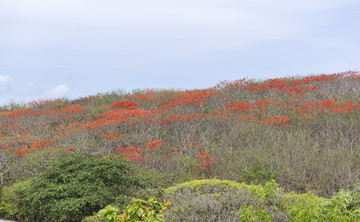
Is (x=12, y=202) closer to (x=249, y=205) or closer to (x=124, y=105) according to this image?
(x=249, y=205)

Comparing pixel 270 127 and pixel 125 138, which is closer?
pixel 270 127

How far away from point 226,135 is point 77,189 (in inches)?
221

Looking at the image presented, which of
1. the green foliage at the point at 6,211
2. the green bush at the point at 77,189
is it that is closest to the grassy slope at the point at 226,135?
the green bush at the point at 77,189

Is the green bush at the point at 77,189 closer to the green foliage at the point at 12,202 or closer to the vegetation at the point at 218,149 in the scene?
the vegetation at the point at 218,149

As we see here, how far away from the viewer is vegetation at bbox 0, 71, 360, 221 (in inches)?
201

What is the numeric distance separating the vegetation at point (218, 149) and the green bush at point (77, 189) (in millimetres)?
34

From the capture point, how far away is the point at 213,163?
326 inches

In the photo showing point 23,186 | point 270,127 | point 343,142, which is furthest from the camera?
point 270,127

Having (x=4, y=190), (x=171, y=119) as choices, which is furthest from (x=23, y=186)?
(x=171, y=119)

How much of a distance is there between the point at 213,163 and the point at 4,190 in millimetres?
4914

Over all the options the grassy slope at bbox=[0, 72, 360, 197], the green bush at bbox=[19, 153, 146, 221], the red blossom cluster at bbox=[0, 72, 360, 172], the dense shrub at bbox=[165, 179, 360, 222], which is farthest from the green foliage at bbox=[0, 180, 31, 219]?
the dense shrub at bbox=[165, 179, 360, 222]

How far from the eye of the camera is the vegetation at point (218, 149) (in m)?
5.10

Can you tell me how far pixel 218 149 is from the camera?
9148 millimetres

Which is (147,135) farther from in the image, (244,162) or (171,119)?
(244,162)
